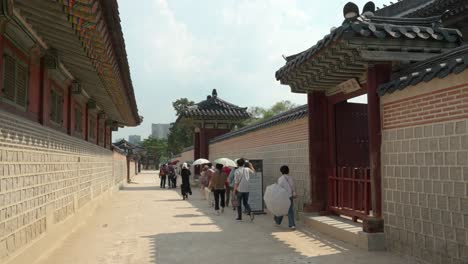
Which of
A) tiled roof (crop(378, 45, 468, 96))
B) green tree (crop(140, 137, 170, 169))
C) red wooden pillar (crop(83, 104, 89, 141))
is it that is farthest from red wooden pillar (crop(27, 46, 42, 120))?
green tree (crop(140, 137, 170, 169))

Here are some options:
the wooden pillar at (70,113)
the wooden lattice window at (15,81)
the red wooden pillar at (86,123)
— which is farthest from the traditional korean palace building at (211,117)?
the wooden lattice window at (15,81)

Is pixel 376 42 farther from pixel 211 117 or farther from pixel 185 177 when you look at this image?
pixel 211 117

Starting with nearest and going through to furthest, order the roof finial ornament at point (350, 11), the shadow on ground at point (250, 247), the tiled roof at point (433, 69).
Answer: the tiled roof at point (433, 69)
the shadow on ground at point (250, 247)
the roof finial ornament at point (350, 11)

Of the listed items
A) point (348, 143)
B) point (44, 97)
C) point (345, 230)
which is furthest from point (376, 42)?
point (44, 97)

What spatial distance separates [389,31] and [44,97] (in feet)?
19.8

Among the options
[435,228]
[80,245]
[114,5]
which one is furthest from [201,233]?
[114,5]

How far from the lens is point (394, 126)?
283 inches

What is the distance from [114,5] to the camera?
536 centimetres

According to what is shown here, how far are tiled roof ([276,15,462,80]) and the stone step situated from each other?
3194 millimetres

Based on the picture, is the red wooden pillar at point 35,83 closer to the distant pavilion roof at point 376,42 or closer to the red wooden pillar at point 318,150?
the distant pavilion roof at point 376,42

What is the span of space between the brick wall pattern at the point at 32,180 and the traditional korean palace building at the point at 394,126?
192 inches

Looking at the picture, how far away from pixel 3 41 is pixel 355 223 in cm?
685

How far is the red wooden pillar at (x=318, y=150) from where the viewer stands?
10.4 m

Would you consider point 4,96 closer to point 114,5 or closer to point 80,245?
point 114,5
